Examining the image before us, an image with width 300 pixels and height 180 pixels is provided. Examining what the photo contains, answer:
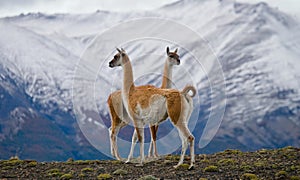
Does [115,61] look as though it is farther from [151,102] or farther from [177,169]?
[177,169]

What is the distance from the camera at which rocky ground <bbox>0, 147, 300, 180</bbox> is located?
23844 mm

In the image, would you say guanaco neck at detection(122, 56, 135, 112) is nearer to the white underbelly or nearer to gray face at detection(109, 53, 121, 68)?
gray face at detection(109, 53, 121, 68)

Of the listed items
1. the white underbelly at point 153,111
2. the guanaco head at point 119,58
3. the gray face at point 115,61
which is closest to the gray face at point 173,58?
the guanaco head at point 119,58

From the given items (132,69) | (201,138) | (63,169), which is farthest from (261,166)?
(63,169)

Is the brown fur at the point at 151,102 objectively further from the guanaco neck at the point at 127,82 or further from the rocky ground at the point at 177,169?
the rocky ground at the point at 177,169

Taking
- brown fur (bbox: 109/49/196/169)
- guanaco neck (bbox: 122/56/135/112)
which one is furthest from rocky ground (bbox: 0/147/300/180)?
guanaco neck (bbox: 122/56/135/112)

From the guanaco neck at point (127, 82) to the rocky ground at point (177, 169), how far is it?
9.65 ft

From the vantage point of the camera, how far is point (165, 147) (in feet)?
88.6

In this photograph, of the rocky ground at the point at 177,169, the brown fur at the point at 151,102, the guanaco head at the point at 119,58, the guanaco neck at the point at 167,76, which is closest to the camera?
the rocky ground at the point at 177,169

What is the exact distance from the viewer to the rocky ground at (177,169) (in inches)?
939

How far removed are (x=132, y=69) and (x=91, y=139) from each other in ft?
12.4

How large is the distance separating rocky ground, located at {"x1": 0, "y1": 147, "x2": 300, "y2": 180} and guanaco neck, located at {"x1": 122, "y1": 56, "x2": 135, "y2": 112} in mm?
2941

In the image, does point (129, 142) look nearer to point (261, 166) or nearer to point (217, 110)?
point (217, 110)

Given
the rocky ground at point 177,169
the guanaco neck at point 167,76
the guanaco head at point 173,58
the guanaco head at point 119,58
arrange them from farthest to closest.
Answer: the guanaco neck at point 167,76 → the guanaco head at point 173,58 → the guanaco head at point 119,58 → the rocky ground at point 177,169
